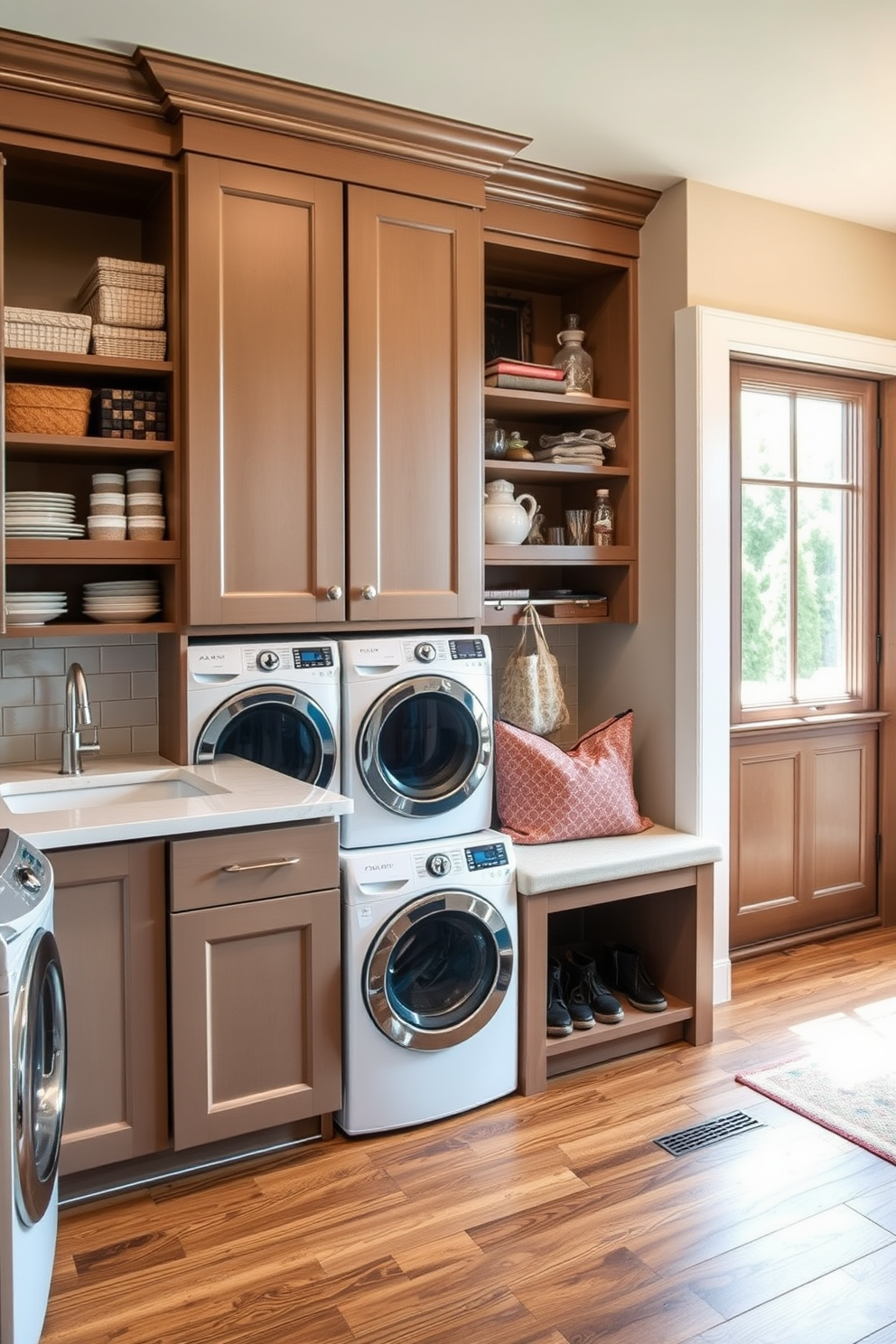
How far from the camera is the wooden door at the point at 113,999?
2.21 metres

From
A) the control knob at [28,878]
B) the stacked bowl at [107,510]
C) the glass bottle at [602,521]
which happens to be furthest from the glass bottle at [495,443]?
the control knob at [28,878]

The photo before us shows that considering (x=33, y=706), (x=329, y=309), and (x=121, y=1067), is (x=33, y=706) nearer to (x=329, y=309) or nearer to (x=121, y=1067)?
(x=121, y=1067)

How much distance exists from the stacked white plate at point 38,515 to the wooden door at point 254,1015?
1.03m

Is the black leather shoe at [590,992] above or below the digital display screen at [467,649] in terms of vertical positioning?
below

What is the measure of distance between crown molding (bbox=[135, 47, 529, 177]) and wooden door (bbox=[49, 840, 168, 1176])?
182 cm

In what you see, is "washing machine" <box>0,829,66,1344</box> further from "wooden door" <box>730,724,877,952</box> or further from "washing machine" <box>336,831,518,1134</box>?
"wooden door" <box>730,724,877,952</box>

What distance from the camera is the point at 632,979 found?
3.21 meters

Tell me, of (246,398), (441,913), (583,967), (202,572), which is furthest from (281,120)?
(583,967)

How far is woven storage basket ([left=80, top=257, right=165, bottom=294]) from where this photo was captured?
2686mm

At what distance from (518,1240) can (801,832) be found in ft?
7.22

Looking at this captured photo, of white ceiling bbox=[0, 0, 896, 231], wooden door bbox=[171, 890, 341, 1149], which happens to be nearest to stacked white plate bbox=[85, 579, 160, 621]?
wooden door bbox=[171, 890, 341, 1149]

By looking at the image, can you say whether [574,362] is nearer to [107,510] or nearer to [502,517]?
[502,517]

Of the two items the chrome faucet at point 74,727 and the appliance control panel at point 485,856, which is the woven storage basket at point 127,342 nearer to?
the chrome faucet at point 74,727

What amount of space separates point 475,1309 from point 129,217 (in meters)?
2.84
